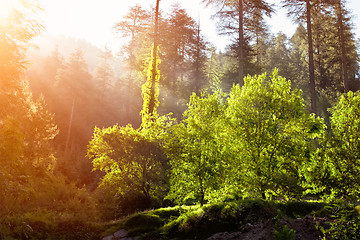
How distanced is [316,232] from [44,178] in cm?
1935

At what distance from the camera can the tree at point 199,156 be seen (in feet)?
36.5

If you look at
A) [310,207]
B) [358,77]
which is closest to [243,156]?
[310,207]

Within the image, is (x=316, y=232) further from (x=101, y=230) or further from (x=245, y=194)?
(x=101, y=230)

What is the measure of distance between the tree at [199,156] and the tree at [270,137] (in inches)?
26.7

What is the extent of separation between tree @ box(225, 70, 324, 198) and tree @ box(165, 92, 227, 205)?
2.23 ft

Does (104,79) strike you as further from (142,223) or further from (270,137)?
→ (270,137)

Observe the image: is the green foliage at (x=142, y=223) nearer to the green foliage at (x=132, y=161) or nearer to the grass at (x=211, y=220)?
the grass at (x=211, y=220)

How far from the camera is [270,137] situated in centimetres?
1102

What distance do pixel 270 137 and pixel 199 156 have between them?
3054 mm

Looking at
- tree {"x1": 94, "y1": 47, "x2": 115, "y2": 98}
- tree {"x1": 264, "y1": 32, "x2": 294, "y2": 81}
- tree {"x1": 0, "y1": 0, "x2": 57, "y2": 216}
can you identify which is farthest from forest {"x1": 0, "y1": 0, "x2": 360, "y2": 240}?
tree {"x1": 94, "y1": 47, "x2": 115, "y2": 98}

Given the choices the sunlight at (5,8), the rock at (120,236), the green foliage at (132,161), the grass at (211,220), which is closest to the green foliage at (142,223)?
the grass at (211,220)

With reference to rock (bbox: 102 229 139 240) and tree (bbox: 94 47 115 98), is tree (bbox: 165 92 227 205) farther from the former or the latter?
tree (bbox: 94 47 115 98)

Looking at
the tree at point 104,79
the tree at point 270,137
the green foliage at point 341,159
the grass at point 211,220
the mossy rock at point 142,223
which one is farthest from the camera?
the tree at point 104,79

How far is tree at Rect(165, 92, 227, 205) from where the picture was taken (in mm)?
11117
